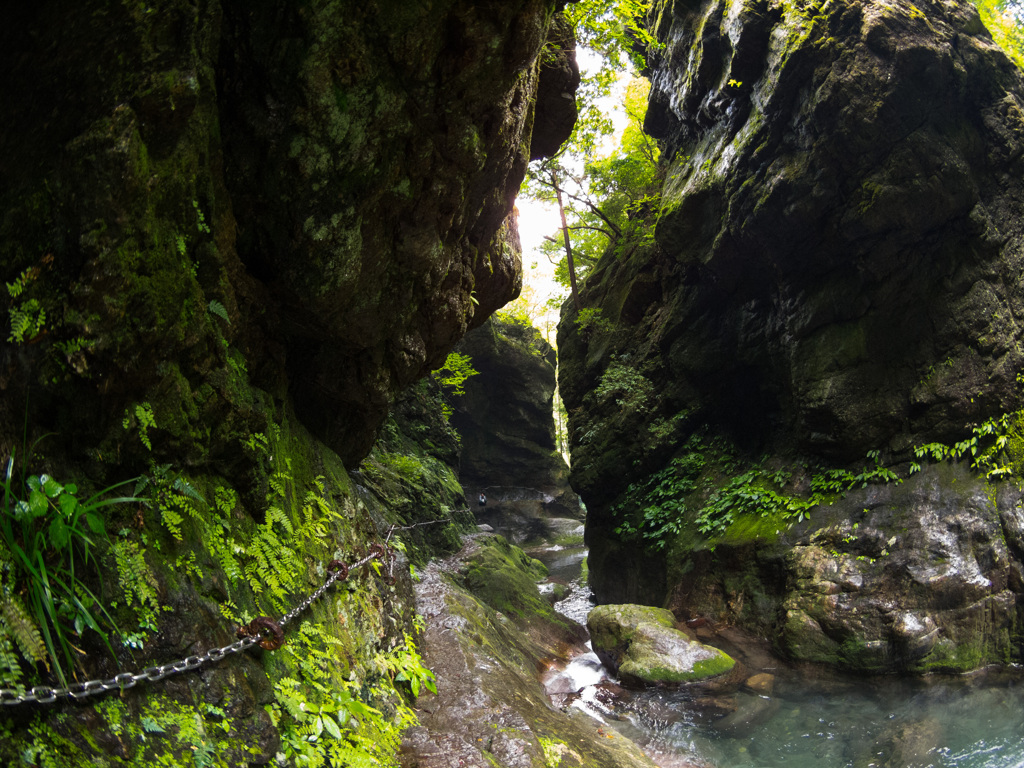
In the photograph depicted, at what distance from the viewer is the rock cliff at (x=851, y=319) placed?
8.48 m

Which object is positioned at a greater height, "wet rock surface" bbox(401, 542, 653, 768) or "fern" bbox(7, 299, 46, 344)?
"fern" bbox(7, 299, 46, 344)

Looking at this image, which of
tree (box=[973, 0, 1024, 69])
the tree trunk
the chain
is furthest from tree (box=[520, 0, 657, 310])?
the chain

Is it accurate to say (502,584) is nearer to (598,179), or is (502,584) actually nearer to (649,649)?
(649,649)

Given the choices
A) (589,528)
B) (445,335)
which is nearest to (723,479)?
(589,528)

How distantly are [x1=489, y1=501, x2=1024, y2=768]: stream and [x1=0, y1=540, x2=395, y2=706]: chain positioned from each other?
5.03 meters

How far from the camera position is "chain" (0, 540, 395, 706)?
2.00 meters

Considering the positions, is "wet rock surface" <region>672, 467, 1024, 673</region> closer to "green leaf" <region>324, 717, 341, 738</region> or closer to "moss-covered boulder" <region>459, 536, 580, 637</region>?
"moss-covered boulder" <region>459, 536, 580, 637</region>

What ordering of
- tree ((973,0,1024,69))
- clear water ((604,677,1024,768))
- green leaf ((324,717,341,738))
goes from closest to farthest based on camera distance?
green leaf ((324,717,341,738))
clear water ((604,677,1024,768))
tree ((973,0,1024,69))

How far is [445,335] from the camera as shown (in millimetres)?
6891

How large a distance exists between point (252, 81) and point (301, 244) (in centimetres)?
115

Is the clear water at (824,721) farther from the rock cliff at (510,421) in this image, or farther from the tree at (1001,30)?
the rock cliff at (510,421)

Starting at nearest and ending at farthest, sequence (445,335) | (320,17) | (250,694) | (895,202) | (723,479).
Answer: (250,694) → (320,17) → (445,335) → (895,202) → (723,479)

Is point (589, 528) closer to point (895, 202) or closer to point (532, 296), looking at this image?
point (895, 202)

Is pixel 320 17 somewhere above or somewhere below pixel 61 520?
above
